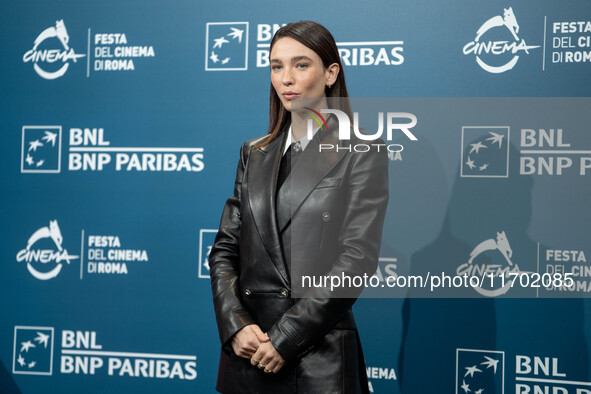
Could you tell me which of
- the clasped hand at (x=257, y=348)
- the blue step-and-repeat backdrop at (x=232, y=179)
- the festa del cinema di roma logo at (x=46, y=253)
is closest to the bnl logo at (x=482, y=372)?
the blue step-and-repeat backdrop at (x=232, y=179)

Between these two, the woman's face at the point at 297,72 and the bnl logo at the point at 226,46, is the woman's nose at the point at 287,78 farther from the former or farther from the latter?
the bnl logo at the point at 226,46

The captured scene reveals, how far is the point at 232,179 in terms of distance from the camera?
3.43 m

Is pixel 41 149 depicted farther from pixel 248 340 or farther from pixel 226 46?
pixel 248 340

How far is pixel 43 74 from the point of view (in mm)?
3688

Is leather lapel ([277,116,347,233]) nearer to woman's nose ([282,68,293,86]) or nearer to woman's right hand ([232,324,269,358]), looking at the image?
woman's nose ([282,68,293,86])

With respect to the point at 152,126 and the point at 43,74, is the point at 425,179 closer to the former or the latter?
the point at 152,126

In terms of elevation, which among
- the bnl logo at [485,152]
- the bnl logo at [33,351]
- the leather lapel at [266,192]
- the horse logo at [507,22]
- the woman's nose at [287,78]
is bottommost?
the bnl logo at [33,351]

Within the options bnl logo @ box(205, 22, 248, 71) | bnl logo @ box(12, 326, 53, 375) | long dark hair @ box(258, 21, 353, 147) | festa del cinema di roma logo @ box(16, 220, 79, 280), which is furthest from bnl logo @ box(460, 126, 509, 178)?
bnl logo @ box(12, 326, 53, 375)

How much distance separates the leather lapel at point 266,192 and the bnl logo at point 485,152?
1194 mm

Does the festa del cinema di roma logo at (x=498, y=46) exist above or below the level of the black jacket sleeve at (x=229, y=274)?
above

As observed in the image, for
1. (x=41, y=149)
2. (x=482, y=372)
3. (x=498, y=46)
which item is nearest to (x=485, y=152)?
(x=498, y=46)

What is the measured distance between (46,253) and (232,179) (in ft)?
3.70

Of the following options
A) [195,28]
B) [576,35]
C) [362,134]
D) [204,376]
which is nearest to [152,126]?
[195,28]

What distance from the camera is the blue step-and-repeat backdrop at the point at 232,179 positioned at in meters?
3.05
